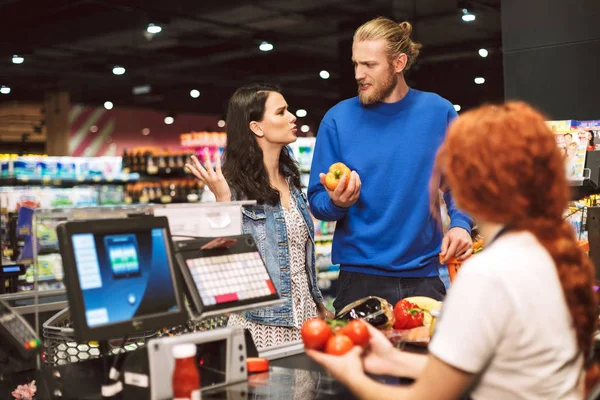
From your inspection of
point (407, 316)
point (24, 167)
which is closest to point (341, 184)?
Answer: point (407, 316)

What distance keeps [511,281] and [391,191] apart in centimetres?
167

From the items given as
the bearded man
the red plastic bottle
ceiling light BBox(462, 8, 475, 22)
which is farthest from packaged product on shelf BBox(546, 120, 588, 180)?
ceiling light BBox(462, 8, 475, 22)

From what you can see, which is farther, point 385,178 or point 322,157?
point 322,157

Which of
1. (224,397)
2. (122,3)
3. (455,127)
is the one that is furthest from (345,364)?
(122,3)

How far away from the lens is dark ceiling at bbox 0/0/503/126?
9.18 m

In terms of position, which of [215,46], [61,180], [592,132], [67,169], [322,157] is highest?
[215,46]

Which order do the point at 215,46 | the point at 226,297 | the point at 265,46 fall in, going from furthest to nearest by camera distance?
the point at 265,46, the point at 215,46, the point at 226,297

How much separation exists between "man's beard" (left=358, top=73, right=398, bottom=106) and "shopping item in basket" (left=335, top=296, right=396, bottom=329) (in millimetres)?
1064

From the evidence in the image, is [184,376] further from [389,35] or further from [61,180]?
[61,180]

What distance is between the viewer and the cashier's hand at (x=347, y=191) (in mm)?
2730

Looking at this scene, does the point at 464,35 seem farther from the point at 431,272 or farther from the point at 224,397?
the point at 224,397

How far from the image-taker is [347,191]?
2.74 m

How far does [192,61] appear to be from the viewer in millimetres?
12000

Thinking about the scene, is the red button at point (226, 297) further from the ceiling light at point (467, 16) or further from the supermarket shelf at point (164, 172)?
the supermarket shelf at point (164, 172)
